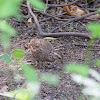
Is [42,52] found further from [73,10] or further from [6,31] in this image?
[6,31]

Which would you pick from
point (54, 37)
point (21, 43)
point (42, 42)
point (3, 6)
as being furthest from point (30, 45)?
point (3, 6)

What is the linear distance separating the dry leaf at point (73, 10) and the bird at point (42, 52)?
1892 mm

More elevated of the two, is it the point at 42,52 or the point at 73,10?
the point at 73,10

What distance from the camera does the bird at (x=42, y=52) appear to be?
3.45m

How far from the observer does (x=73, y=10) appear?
17.4 ft

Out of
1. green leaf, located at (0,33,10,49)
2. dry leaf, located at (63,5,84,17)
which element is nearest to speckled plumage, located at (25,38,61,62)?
dry leaf, located at (63,5,84,17)

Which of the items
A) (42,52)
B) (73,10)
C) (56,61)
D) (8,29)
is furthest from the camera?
(73,10)

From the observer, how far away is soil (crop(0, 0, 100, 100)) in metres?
2.61

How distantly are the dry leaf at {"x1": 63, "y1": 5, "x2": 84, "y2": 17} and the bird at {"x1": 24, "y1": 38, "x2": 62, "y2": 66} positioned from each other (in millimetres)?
1892

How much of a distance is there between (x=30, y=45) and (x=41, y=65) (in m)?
0.41

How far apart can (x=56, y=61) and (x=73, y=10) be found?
2.13m

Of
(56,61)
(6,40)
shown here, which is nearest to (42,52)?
(56,61)

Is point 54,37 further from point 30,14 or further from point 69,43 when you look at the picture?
point 30,14

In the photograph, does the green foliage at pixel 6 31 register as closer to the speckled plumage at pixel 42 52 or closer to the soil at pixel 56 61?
the soil at pixel 56 61
